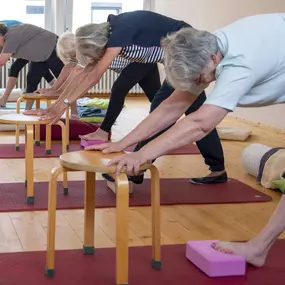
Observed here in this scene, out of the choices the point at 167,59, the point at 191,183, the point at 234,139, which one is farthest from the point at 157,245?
the point at 234,139

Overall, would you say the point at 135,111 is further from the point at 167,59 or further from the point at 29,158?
the point at 167,59

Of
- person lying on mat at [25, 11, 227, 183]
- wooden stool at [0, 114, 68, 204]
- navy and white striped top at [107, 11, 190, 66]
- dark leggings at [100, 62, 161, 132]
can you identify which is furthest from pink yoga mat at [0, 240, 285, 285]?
dark leggings at [100, 62, 161, 132]

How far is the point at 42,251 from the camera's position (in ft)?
7.56

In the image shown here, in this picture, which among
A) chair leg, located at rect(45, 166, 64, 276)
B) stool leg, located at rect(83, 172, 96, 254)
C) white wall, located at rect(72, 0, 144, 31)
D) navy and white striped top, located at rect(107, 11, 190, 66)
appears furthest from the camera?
white wall, located at rect(72, 0, 144, 31)

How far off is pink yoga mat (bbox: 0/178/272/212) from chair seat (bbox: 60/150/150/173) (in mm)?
959

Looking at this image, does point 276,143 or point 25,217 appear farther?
point 276,143

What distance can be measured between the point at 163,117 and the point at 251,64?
459 millimetres

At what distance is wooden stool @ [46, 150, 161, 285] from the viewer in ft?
6.07

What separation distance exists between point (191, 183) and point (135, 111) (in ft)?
12.3

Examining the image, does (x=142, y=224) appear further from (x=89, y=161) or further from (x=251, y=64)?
(x=251, y=64)

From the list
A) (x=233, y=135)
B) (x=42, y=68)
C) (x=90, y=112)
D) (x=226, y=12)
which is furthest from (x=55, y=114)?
(x=226, y=12)

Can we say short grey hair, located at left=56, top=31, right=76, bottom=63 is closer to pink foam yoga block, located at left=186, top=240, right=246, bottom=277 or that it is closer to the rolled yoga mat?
the rolled yoga mat

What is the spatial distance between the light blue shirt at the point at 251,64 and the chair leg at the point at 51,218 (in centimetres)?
58

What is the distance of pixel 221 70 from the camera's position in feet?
5.99
